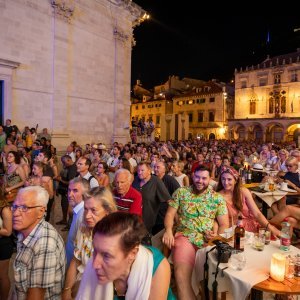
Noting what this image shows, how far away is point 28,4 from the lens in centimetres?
1316

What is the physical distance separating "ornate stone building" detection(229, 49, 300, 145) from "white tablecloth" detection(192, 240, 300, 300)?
153ft

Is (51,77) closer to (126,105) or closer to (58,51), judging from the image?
(58,51)

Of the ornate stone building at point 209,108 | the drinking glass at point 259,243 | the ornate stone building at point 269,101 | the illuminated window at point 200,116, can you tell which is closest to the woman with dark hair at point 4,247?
the drinking glass at point 259,243

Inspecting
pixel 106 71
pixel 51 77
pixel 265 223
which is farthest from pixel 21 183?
pixel 106 71

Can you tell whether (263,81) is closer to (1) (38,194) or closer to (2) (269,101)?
(2) (269,101)

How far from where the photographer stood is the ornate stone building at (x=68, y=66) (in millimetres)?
12859

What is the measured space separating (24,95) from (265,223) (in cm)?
1265

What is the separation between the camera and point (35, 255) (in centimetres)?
223

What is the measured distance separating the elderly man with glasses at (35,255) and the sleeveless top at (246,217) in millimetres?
2866

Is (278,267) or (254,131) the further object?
(254,131)

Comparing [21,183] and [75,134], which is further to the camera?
[75,134]

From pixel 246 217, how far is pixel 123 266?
3331 millimetres

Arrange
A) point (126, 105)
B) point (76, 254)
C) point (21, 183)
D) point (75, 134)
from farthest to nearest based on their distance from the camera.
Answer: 1. point (126, 105)
2. point (75, 134)
3. point (21, 183)
4. point (76, 254)

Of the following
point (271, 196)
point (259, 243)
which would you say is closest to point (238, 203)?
point (259, 243)
